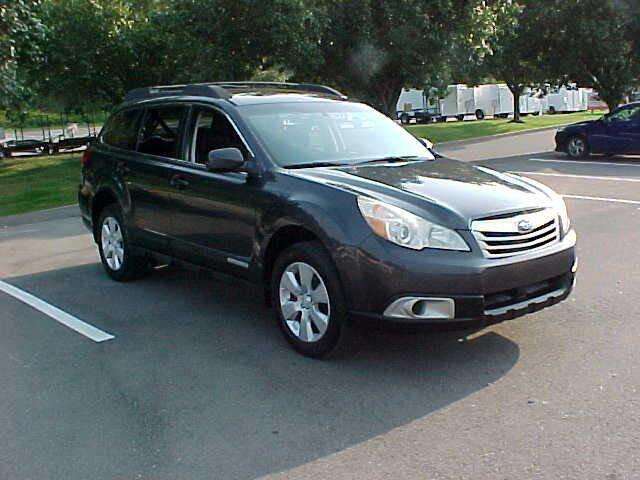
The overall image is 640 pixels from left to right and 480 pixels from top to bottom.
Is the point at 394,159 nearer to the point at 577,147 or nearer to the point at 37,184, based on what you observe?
the point at 37,184

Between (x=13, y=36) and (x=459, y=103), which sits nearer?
(x=13, y=36)

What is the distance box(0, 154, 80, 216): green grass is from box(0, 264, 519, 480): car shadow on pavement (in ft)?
27.6

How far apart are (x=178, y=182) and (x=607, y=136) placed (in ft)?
45.4

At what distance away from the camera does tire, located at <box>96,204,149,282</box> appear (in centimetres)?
723

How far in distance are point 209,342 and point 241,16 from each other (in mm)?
15301

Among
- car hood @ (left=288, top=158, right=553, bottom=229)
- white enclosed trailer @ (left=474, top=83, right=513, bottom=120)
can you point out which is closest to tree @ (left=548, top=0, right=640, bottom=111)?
car hood @ (left=288, top=158, right=553, bottom=229)

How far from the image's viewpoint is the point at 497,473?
343 centimetres

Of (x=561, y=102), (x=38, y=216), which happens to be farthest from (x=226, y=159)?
(x=561, y=102)

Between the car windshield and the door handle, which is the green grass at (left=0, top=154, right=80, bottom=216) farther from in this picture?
the car windshield

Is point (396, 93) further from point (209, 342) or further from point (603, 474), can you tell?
point (603, 474)

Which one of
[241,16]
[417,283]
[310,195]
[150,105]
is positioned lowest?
[417,283]

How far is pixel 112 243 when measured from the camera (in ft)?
24.6

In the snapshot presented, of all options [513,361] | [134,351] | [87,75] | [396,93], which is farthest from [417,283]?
[87,75]

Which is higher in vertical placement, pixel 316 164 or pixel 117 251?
pixel 316 164
